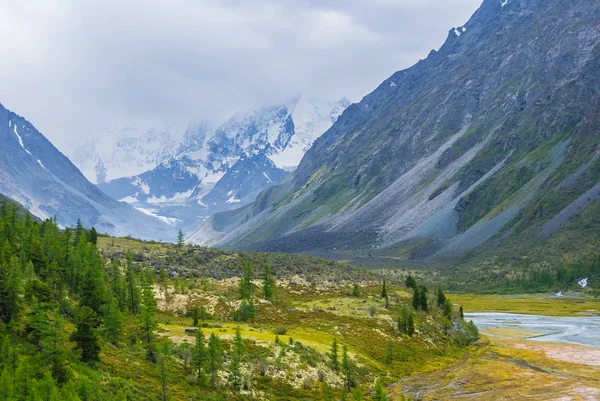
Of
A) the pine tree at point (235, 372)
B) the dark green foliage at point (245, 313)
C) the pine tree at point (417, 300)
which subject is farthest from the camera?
the pine tree at point (417, 300)

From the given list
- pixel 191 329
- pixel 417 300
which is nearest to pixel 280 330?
pixel 191 329

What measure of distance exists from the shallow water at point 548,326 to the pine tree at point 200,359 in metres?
72.9

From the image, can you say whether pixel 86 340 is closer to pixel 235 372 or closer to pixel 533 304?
pixel 235 372

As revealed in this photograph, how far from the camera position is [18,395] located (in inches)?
1403

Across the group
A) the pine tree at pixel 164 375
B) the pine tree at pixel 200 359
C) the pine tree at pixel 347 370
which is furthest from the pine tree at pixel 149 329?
the pine tree at pixel 347 370

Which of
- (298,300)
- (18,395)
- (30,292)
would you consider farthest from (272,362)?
(298,300)

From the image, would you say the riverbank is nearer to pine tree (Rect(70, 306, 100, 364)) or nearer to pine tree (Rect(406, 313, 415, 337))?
pine tree (Rect(406, 313, 415, 337))

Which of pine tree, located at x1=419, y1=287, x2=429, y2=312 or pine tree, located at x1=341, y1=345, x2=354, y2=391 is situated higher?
pine tree, located at x1=419, y1=287, x2=429, y2=312

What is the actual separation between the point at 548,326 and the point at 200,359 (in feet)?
315

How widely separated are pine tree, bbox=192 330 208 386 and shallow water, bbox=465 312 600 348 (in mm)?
72886

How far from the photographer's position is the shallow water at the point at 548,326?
346ft

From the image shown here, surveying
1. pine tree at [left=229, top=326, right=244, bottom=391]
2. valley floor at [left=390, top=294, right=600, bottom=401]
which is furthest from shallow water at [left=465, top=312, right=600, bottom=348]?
pine tree at [left=229, top=326, right=244, bottom=391]

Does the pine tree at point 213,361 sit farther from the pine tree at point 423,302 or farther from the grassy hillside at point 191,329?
the pine tree at point 423,302

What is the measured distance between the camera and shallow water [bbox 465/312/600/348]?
10544cm
